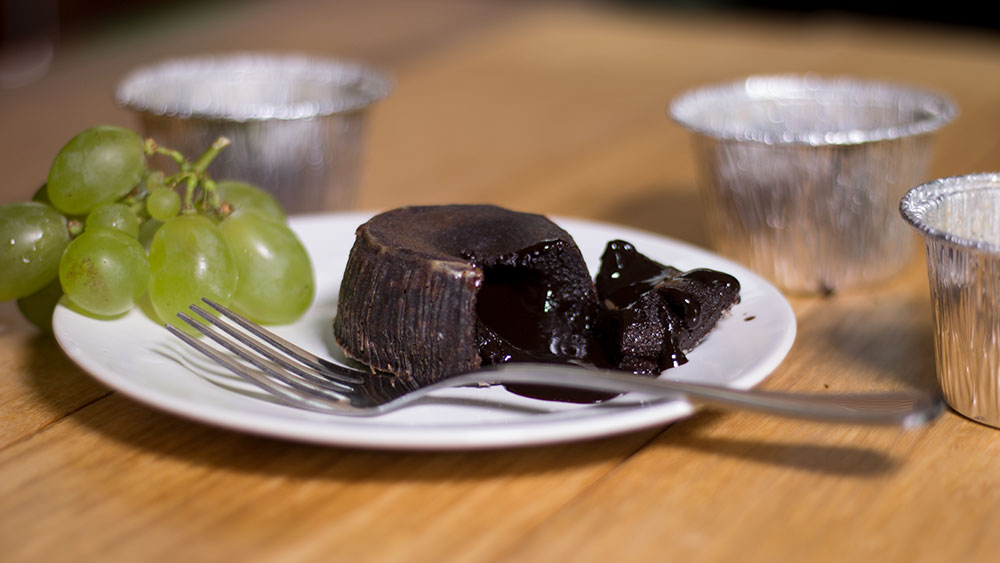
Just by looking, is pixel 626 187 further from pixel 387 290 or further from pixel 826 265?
pixel 387 290

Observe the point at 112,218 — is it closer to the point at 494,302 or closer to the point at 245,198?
the point at 245,198

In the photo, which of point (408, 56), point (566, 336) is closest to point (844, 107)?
point (566, 336)

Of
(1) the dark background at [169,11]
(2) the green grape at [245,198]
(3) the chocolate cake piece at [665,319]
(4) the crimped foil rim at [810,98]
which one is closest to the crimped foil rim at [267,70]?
(2) the green grape at [245,198]

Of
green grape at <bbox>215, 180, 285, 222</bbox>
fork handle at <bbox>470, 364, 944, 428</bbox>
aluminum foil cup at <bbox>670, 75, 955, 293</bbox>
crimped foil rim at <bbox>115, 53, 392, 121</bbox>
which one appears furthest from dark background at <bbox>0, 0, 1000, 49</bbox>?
fork handle at <bbox>470, 364, 944, 428</bbox>

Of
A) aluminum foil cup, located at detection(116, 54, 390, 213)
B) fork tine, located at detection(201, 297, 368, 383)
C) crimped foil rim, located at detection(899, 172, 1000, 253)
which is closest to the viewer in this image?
crimped foil rim, located at detection(899, 172, 1000, 253)

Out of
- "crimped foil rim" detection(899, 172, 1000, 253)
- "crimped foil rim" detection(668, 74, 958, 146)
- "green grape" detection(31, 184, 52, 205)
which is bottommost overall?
"crimped foil rim" detection(668, 74, 958, 146)

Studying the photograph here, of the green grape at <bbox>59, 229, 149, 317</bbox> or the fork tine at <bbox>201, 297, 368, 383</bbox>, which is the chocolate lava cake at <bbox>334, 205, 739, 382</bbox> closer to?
the fork tine at <bbox>201, 297, 368, 383</bbox>
